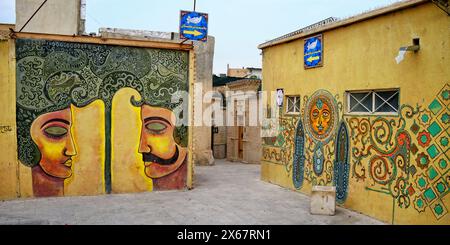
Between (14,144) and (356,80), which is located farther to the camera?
(14,144)

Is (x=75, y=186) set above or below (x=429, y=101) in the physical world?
below

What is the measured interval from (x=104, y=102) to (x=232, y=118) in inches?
343

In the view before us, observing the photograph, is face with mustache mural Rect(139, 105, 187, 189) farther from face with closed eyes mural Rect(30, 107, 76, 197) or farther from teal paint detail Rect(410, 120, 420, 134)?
teal paint detail Rect(410, 120, 420, 134)

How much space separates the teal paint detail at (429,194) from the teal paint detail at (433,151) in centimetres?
58

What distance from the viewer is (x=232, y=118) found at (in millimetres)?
17938

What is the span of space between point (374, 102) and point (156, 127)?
17.2ft

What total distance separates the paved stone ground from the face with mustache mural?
A: 417 mm

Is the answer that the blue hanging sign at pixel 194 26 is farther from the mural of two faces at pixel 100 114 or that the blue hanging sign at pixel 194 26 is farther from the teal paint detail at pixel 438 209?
the teal paint detail at pixel 438 209

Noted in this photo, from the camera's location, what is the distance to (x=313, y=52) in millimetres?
10047

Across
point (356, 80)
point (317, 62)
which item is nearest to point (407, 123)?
point (356, 80)

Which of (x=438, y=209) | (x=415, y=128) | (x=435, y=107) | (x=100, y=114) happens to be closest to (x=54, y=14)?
(x=100, y=114)

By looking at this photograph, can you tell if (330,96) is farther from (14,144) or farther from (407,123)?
(14,144)

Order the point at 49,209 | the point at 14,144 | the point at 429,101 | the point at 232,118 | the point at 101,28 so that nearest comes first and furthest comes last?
the point at 429,101 < the point at 49,209 < the point at 14,144 < the point at 101,28 < the point at 232,118
